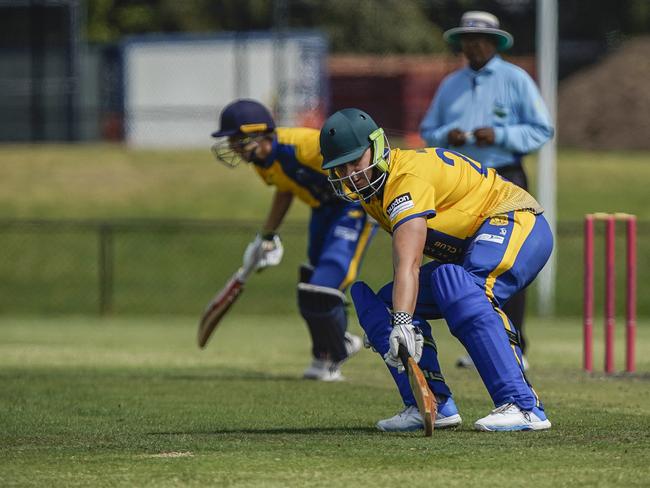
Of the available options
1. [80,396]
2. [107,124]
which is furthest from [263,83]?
[80,396]

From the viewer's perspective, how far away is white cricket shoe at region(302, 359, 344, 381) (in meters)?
9.12

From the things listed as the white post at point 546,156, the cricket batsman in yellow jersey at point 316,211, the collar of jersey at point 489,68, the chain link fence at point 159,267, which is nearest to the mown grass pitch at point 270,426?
the cricket batsman in yellow jersey at point 316,211

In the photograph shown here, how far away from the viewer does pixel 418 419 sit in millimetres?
6371

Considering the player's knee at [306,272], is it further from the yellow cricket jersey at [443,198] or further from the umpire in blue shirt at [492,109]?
the yellow cricket jersey at [443,198]

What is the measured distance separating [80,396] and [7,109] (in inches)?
765

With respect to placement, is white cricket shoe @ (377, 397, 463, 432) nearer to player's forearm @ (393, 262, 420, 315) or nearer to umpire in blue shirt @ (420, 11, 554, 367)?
player's forearm @ (393, 262, 420, 315)

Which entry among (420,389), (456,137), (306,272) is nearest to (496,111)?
(456,137)

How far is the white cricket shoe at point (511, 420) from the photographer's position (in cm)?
614

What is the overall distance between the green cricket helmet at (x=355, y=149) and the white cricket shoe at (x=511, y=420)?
1.10 metres

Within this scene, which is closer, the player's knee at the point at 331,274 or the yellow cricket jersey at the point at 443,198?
the yellow cricket jersey at the point at 443,198

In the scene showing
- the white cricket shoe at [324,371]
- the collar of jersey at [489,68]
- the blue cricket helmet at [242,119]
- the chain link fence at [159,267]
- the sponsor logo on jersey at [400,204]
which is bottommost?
the chain link fence at [159,267]

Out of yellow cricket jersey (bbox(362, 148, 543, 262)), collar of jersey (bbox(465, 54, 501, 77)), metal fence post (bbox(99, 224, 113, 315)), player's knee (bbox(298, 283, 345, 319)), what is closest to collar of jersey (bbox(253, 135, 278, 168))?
player's knee (bbox(298, 283, 345, 319))

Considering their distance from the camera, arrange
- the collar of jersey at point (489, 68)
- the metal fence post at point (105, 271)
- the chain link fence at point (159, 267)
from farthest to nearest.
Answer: the chain link fence at point (159, 267)
the metal fence post at point (105, 271)
the collar of jersey at point (489, 68)

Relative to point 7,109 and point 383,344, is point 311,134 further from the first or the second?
point 7,109
